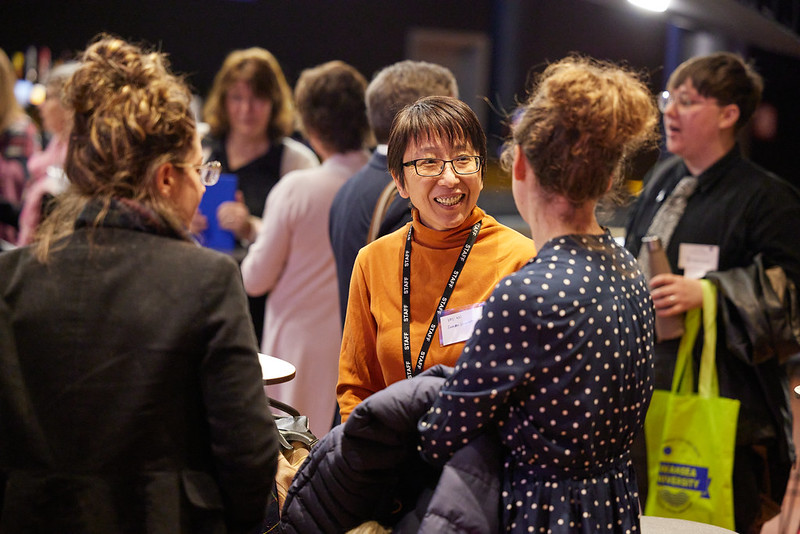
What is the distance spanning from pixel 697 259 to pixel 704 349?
1.15 feet

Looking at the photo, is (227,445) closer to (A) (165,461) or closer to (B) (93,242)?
(A) (165,461)

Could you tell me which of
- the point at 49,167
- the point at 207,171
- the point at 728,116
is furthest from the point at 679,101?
the point at 49,167

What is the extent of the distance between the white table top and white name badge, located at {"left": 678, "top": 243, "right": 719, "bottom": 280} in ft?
5.27

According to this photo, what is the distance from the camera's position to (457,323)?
187cm

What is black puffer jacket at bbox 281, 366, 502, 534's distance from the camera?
1471mm

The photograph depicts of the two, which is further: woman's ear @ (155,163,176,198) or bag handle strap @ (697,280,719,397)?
bag handle strap @ (697,280,719,397)

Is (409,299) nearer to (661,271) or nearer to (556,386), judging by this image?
(556,386)

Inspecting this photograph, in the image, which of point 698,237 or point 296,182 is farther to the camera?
point 296,182

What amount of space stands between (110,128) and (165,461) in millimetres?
570

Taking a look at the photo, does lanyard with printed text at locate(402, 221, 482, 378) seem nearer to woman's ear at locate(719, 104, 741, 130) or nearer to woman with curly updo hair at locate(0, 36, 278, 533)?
woman with curly updo hair at locate(0, 36, 278, 533)

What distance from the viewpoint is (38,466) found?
1389mm

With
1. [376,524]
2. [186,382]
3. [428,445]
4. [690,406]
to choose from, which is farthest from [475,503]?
[690,406]

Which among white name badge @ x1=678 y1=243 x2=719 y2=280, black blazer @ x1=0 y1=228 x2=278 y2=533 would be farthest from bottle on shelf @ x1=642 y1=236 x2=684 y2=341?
black blazer @ x1=0 y1=228 x2=278 y2=533

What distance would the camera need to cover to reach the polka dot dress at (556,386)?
1.43 m
